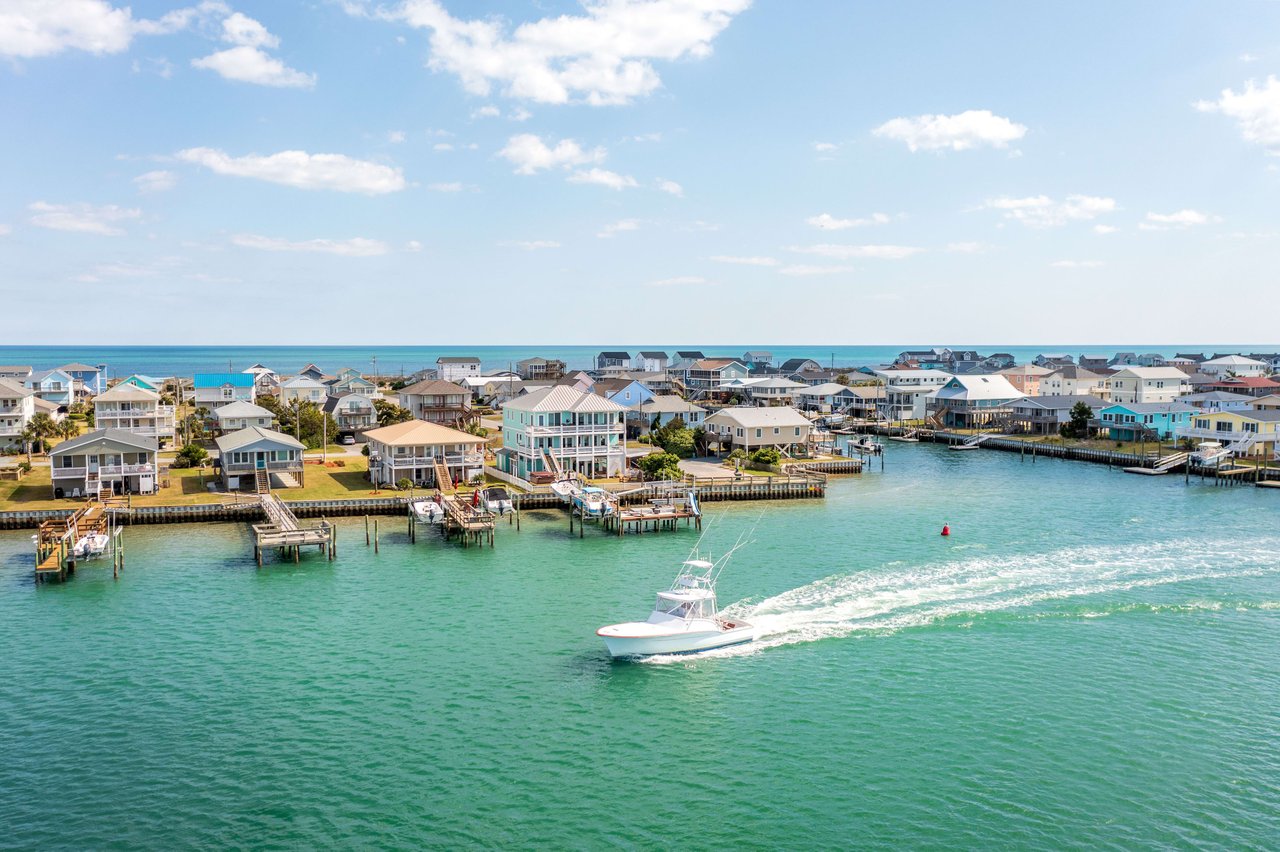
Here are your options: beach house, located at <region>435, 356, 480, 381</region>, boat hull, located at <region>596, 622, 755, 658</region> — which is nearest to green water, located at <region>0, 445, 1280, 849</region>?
boat hull, located at <region>596, 622, 755, 658</region>

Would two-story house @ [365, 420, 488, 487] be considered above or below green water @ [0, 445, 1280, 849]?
above

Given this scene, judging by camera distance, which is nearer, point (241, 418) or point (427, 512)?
point (427, 512)

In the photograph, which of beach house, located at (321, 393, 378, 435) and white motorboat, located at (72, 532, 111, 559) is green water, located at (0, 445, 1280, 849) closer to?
white motorboat, located at (72, 532, 111, 559)

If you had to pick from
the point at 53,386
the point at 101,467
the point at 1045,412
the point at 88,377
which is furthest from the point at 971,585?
the point at 88,377

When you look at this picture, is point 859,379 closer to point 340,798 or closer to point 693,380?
point 693,380

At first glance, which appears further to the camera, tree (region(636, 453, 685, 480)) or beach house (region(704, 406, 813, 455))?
beach house (region(704, 406, 813, 455))

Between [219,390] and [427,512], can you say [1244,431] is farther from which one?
[219,390]

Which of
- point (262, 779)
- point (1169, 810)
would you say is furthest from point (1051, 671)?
point (262, 779)

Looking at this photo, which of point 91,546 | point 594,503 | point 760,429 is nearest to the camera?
point 91,546
